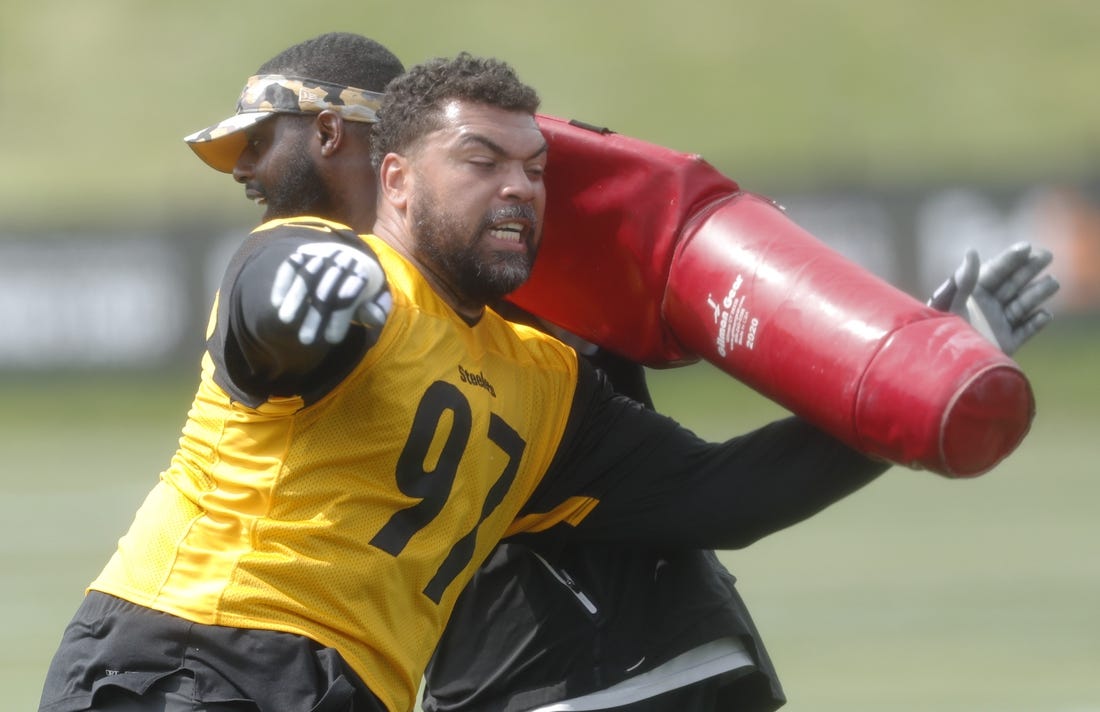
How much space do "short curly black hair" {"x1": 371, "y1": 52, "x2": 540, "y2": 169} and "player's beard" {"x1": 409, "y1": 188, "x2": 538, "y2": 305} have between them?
0.55ft

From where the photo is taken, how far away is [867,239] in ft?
49.5

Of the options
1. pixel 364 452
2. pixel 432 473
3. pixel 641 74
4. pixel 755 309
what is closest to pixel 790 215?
pixel 755 309

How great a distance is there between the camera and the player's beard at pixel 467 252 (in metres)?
3.98

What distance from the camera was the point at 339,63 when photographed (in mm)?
4398

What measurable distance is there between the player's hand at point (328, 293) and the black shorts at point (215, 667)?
2.44ft

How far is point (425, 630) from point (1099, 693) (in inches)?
168

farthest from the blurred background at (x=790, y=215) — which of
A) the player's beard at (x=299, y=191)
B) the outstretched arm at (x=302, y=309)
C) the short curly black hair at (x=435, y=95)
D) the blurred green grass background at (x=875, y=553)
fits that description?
the outstretched arm at (x=302, y=309)

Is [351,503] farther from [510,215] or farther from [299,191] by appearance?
[299,191]

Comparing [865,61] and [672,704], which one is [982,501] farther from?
[865,61]

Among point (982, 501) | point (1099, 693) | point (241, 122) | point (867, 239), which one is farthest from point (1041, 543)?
point (241, 122)

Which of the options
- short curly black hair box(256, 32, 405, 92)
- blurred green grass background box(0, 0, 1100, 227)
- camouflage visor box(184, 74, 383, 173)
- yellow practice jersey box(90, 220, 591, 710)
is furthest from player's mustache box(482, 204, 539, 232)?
blurred green grass background box(0, 0, 1100, 227)

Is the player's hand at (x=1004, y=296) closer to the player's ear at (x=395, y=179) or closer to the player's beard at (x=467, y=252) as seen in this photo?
the player's beard at (x=467, y=252)

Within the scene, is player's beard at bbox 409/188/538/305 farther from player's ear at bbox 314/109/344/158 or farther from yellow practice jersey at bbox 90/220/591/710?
player's ear at bbox 314/109/344/158

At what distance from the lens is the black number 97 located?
383 centimetres
